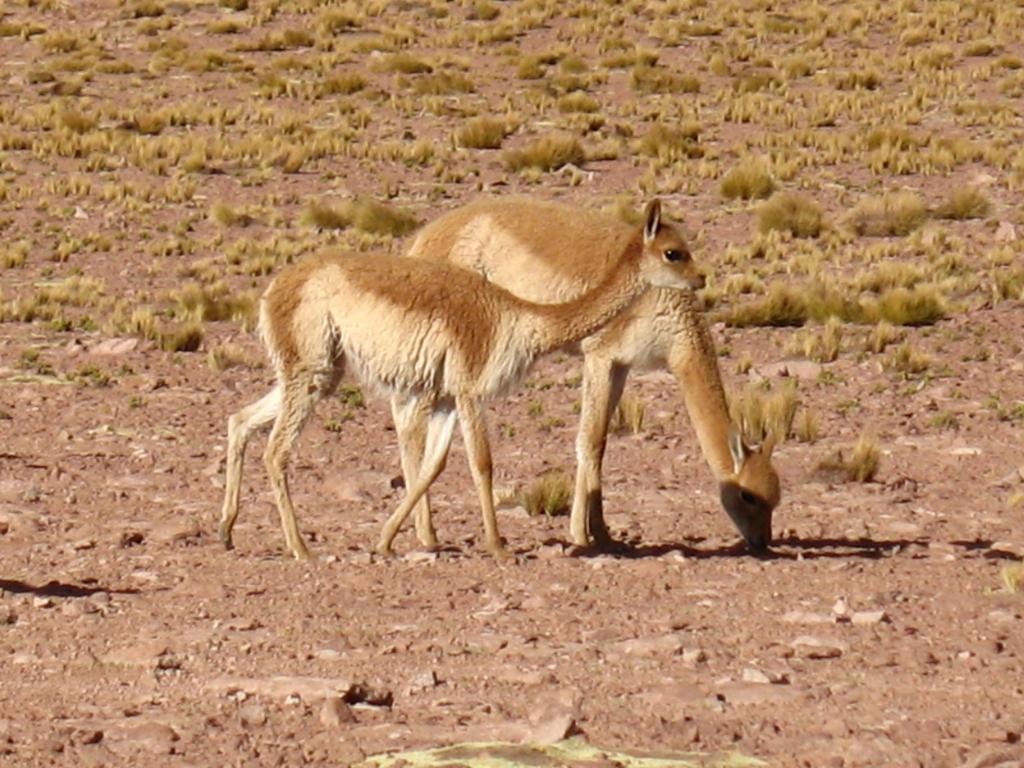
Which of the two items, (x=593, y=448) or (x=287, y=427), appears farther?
(x=593, y=448)

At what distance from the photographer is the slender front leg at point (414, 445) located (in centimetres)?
1002

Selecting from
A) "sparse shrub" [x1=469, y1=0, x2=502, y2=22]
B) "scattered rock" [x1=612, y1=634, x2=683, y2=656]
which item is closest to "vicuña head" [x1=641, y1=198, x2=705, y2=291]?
"scattered rock" [x1=612, y1=634, x2=683, y2=656]

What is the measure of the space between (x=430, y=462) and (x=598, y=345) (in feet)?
3.85

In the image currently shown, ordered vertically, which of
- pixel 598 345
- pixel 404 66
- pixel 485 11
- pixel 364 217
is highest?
pixel 598 345

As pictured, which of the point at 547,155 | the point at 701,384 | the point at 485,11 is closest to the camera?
the point at 701,384

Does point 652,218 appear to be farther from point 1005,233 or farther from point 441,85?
point 441,85

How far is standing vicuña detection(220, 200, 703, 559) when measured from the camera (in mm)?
9430

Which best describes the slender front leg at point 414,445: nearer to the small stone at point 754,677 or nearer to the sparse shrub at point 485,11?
the small stone at point 754,677

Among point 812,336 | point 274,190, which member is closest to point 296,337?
point 812,336

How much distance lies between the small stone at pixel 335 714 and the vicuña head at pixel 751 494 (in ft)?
12.7

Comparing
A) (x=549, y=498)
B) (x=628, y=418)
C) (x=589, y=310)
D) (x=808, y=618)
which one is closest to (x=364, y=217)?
(x=628, y=418)

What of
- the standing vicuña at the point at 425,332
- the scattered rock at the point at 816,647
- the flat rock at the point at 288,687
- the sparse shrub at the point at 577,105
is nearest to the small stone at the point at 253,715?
the flat rock at the point at 288,687

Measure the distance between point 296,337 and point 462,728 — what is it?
386 cm

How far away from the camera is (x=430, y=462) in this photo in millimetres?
9633
